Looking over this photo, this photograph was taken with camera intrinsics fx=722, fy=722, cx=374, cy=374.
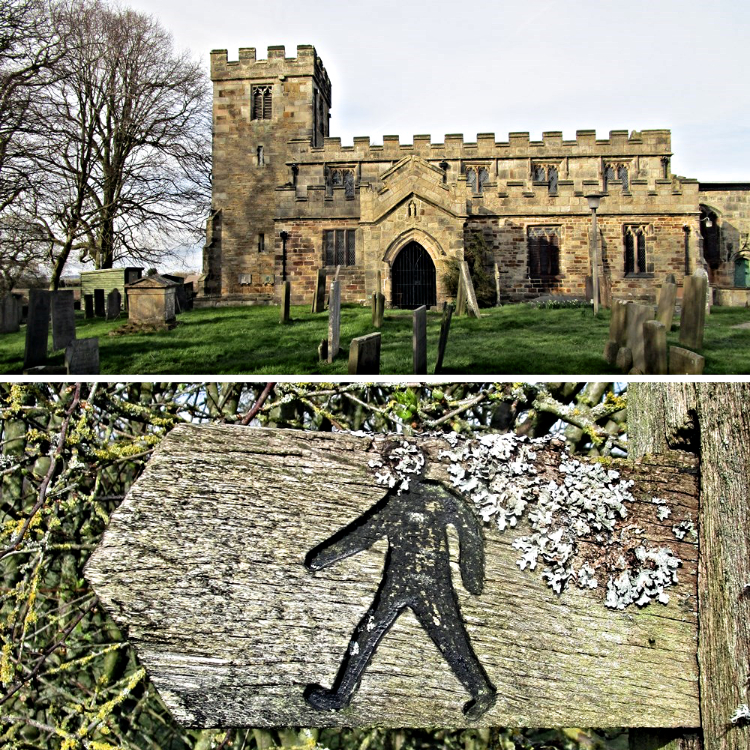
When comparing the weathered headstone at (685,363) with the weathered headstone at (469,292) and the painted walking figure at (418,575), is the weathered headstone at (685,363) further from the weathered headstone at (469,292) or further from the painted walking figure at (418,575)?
the painted walking figure at (418,575)

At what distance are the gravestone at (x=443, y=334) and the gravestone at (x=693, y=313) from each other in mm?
1366

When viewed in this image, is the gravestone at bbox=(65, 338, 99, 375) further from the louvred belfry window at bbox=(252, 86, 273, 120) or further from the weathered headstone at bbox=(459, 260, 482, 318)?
the louvred belfry window at bbox=(252, 86, 273, 120)

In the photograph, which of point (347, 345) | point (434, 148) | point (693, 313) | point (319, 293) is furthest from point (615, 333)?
point (434, 148)

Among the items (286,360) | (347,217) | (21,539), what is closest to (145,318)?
(286,360)

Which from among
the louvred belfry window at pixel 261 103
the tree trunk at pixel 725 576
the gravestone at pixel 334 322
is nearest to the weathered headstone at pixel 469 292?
the gravestone at pixel 334 322

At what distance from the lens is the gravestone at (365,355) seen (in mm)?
3828

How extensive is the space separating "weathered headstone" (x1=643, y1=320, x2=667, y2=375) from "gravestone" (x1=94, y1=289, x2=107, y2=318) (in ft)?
10.4

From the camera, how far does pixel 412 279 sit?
629cm

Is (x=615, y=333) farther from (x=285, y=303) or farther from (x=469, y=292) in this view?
(x=285, y=303)

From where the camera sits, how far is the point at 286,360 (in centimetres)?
402

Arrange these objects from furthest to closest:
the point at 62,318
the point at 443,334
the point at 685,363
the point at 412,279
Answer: the point at 412,279
the point at 443,334
the point at 62,318
the point at 685,363

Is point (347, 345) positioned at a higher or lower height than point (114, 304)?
lower

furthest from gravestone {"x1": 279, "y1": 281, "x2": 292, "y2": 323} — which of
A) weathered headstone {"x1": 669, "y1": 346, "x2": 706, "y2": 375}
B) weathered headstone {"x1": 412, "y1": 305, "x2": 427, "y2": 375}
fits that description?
weathered headstone {"x1": 669, "y1": 346, "x2": 706, "y2": 375}

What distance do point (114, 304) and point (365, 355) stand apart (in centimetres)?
163
